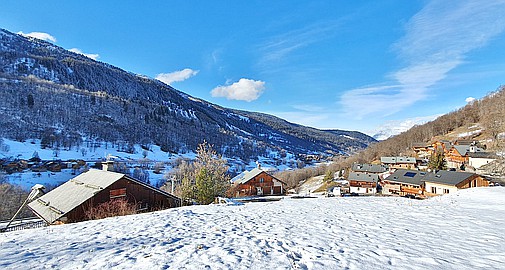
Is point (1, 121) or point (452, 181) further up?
point (1, 121)

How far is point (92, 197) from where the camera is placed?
16703 mm

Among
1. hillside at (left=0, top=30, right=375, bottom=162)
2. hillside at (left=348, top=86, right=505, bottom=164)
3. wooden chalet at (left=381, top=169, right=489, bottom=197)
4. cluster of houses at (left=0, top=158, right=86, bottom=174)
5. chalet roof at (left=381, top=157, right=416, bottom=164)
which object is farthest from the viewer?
hillside at (left=0, top=30, right=375, bottom=162)

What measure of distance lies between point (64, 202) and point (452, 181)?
48961 mm

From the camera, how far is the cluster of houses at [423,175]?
39000 mm

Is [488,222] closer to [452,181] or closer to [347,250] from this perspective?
[347,250]

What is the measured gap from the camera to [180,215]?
1127cm

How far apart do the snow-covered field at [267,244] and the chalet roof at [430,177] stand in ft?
115

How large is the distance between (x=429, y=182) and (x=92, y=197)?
49.1 metres

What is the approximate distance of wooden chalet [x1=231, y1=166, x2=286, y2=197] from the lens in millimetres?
39625

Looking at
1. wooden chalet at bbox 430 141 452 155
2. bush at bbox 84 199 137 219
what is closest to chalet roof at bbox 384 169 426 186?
wooden chalet at bbox 430 141 452 155

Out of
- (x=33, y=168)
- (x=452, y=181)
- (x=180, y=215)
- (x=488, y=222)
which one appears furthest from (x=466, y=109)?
(x=33, y=168)

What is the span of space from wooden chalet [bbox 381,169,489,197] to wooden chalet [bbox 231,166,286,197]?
A: 26.3m

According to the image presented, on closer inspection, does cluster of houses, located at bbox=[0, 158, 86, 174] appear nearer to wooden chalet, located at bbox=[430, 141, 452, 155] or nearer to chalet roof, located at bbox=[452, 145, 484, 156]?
chalet roof, located at bbox=[452, 145, 484, 156]

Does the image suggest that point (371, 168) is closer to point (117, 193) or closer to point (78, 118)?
point (117, 193)
